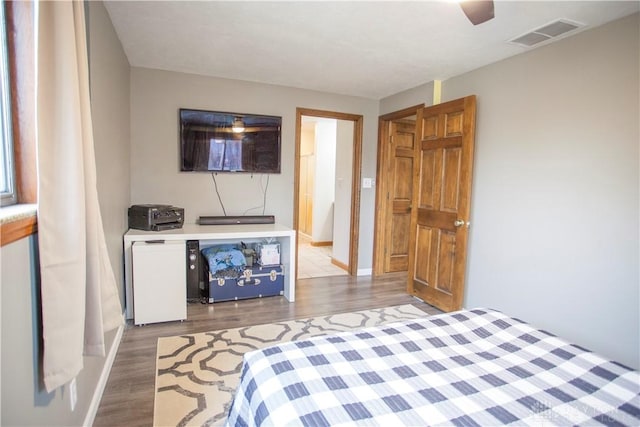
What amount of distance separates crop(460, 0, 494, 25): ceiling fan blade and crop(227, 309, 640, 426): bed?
1485mm

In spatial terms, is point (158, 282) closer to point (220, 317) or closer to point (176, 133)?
point (220, 317)

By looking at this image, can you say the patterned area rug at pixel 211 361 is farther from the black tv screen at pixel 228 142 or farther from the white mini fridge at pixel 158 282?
the black tv screen at pixel 228 142

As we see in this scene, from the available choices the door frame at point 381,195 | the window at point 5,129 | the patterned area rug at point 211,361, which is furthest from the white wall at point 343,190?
the window at point 5,129

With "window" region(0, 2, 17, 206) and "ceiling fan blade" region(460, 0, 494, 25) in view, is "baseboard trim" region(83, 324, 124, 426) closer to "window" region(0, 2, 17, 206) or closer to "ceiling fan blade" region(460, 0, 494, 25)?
"window" region(0, 2, 17, 206)

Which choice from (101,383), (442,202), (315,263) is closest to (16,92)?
(101,383)

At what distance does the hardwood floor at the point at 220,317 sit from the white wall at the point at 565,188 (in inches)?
39.1

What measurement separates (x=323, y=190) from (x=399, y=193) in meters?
2.18

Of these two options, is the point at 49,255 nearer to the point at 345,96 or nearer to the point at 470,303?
the point at 470,303

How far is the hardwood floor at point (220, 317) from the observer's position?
6.09 ft

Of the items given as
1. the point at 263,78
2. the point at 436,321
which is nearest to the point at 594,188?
the point at 436,321

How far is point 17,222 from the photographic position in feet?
3.16

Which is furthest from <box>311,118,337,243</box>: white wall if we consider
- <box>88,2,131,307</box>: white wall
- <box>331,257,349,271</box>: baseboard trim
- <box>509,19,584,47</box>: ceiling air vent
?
<box>509,19,584,47</box>: ceiling air vent

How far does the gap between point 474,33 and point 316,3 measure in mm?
1180

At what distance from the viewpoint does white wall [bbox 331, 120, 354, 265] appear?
15.7 ft
